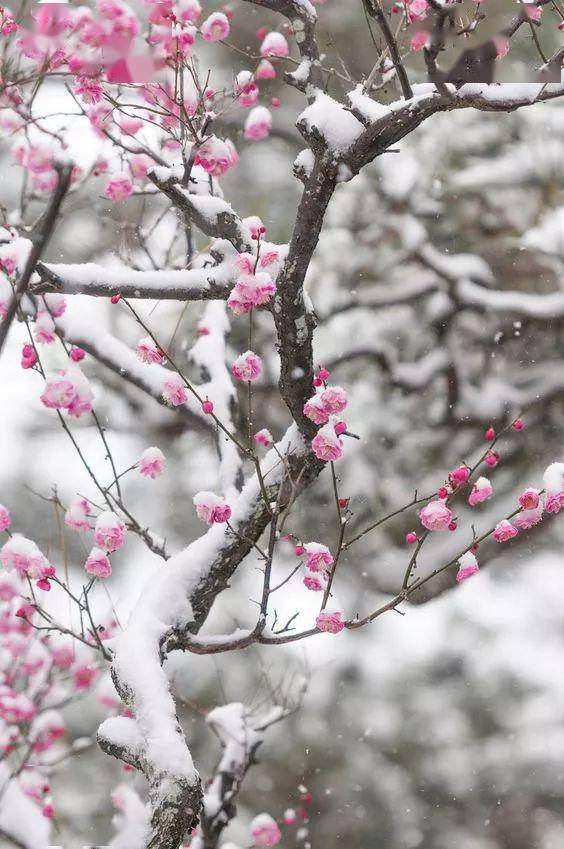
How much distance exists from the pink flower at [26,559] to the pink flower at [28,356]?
21.2 inches

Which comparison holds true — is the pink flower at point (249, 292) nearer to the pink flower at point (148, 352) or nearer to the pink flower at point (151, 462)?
the pink flower at point (148, 352)

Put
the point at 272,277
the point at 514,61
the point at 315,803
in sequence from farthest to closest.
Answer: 1. the point at 315,803
2. the point at 514,61
3. the point at 272,277

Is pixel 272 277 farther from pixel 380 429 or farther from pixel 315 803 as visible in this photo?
pixel 315 803

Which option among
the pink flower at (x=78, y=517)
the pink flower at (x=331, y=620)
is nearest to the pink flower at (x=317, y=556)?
the pink flower at (x=331, y=620)

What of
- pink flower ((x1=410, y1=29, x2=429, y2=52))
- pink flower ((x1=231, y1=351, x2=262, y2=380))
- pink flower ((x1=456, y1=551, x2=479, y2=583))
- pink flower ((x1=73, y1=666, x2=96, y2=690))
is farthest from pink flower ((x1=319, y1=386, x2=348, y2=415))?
pink flower ((x1=73, y1=666, x2=96, y2=690))

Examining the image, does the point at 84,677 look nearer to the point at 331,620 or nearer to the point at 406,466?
the point at 406,466

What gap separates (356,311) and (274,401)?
0.96 m

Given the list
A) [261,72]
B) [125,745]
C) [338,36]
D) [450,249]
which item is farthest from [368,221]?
[125,745]

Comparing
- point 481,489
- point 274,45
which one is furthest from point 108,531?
point 274,45

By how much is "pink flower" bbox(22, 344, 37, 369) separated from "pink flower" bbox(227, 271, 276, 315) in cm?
65

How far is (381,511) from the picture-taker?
489cm

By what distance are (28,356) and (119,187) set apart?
56.5 inches

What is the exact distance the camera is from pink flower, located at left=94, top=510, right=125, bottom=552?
2.29 metres

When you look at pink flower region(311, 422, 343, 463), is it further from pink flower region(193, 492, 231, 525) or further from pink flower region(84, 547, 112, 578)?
pink flower region(84, 547, 112, 578)
